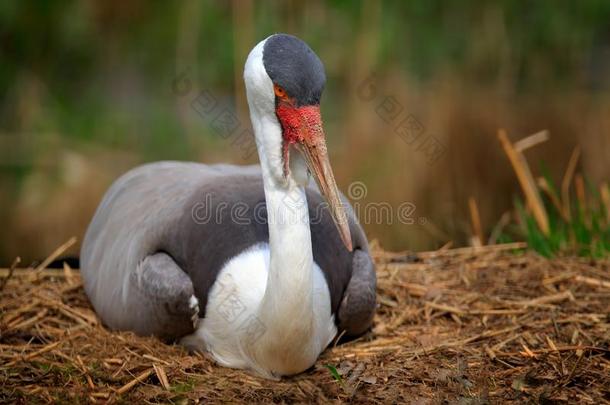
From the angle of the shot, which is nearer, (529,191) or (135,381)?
(135,381)

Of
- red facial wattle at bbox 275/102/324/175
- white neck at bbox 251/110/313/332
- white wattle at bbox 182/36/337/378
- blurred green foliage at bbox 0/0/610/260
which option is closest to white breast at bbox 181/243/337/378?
white wattle at bbox 182/36/337/378

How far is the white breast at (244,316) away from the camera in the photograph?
4684mm

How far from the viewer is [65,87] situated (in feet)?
40.3

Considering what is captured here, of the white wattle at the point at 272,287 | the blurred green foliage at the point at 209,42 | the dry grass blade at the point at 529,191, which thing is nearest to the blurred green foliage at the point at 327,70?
the blurred green foliage at the point at 209,42

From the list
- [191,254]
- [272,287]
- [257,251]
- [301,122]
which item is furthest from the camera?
[191,254]

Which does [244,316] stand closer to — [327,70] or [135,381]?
[135,381]

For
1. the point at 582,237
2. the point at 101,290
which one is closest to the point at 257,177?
the point at 101,290

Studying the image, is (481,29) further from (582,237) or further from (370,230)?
(582,237)

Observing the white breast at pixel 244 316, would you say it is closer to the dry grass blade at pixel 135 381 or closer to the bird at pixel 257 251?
the bird at pixel 257 251

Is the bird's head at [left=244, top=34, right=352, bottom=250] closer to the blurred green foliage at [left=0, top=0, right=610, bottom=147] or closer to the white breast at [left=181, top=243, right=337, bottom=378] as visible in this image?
the white breast at [left=181, top=243, right=337, bottom=378]

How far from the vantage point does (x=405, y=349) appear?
16.5 ft

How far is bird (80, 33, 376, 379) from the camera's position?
441 cm

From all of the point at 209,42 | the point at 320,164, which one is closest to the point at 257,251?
the point at 320,164

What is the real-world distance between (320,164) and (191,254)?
0.99 m
